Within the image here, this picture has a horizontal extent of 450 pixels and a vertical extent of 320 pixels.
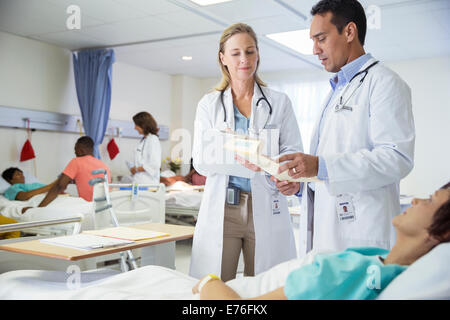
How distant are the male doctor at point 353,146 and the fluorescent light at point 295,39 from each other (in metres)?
3.50

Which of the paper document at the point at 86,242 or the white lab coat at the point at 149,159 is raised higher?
the white lab coat at the point at 149,159

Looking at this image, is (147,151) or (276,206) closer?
(276,206)

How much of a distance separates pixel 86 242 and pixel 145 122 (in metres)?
3.57

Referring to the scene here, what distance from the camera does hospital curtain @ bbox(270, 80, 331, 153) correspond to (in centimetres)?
712

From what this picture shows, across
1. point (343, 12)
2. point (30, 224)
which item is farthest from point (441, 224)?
point (30, 224)

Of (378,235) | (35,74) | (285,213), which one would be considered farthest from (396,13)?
(35,74)

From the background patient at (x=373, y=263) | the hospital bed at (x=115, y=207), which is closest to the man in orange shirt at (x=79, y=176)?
the hospital bed at (x=115, y=207)

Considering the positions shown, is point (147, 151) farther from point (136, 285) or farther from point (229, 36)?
point (136, 285)

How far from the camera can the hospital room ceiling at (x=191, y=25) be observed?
166 inches

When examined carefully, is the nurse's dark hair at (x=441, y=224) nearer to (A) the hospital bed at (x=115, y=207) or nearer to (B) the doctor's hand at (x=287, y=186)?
(B) the doctor's hand at (x=287, y=186)

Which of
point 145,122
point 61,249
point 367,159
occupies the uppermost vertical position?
point 145,122

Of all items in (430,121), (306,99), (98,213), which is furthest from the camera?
(306,99)

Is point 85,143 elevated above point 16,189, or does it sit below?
above

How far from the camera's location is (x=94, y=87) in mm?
5863
